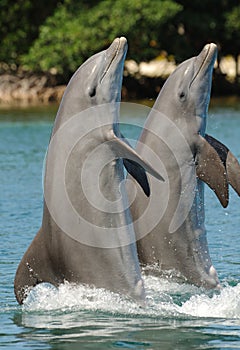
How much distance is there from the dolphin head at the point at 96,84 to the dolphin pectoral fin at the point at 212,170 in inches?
49.5

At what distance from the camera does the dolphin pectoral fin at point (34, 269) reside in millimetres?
10062

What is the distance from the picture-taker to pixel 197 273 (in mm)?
11320

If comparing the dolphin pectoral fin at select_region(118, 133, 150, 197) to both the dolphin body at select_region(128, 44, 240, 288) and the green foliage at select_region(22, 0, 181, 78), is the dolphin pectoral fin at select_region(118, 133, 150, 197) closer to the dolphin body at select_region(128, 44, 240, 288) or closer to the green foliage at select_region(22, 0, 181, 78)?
the dolphin body at select_region(128, 44, 240, 288)

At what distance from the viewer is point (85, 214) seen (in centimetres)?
1007

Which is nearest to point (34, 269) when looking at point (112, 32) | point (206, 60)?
point (206, 60)

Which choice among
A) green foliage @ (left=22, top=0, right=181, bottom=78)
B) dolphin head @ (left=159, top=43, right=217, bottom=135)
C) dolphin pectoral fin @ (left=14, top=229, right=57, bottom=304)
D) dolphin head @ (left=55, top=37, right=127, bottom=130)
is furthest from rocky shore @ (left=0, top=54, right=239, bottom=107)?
dolphin pectoral fin @ (left=14, top=229, right=57, bottom=304)

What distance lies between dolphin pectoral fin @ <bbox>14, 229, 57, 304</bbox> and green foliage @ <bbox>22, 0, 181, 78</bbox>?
35497 millimetres

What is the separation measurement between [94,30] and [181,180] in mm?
34878

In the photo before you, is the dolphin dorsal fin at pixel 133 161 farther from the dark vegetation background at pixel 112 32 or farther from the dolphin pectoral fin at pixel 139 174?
the dark vegetation background at pixel 112 32

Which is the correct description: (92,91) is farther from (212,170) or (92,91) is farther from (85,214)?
(212,170)

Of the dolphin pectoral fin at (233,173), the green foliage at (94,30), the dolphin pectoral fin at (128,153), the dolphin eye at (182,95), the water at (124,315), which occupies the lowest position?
the water at (124,315)

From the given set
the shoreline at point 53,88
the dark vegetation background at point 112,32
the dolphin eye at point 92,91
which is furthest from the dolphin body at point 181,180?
the shoreline at point 53,88

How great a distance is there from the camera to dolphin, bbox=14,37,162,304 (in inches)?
395

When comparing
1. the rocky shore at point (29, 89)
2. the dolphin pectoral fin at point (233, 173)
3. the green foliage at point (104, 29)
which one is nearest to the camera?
the dolphin pectoral fin at point (233, 173)
